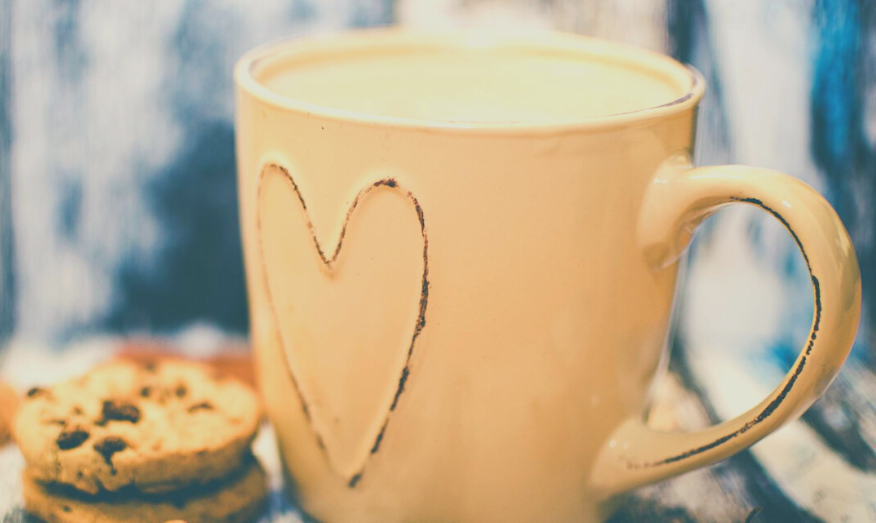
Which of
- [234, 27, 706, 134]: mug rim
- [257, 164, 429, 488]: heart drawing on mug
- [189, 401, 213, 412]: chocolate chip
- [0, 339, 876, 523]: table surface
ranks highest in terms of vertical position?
[234, 27, 706, 134]: mug rim

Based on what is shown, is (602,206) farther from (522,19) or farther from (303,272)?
(522,19)

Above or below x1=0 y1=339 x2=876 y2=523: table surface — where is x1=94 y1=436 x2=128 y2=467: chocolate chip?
above

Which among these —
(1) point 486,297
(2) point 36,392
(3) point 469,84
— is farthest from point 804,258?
(2) point 36,392

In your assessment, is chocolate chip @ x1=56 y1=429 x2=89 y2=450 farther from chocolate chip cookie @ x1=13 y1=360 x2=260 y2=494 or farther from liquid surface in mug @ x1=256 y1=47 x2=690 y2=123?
liquid surface in mug @ x1=256 y1=47 x2=690 y2=123

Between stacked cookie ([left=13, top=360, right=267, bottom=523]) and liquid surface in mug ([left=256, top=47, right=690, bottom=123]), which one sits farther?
liquid surface in mug ([left=256, top=47, right=690, bottom=123])

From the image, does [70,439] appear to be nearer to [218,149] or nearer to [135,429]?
[135,429]

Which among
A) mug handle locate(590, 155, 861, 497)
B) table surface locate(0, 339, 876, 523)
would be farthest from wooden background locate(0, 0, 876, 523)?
mug handle locate(590, 155, 861, 497)

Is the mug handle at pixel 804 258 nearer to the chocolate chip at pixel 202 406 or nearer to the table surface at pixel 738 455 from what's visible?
the table surface at pixel 738 455

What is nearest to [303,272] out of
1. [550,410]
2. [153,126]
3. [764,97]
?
[550,410]
